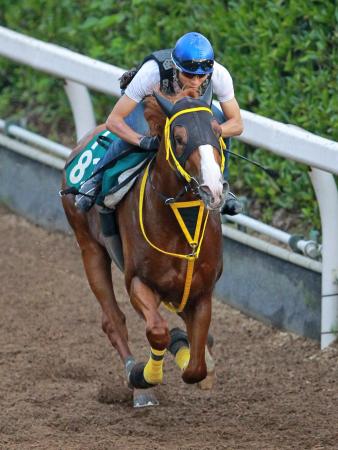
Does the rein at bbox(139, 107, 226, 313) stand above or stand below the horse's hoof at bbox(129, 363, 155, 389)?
above

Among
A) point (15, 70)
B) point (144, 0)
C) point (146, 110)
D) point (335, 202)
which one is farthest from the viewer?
point (15, 70)

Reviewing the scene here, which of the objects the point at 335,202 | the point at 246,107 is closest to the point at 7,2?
the point at 246,107

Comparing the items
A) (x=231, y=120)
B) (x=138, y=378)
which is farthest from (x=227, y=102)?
(x=138, y=378)

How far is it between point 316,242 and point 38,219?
328 cm

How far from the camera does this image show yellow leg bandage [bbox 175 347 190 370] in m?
7.18

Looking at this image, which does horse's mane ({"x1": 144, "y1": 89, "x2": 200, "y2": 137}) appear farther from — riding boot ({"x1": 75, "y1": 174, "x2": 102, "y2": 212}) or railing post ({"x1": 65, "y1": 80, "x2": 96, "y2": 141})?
railing post ({"x1": 65, "y1": 80, "x2": 96, "y2": 141})

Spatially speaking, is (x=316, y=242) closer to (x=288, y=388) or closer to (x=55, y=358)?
(x=288, y=388)

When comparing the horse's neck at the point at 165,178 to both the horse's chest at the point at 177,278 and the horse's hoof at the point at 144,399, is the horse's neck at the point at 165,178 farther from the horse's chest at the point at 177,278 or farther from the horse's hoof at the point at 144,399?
the horse's hoof at the point at 144,399

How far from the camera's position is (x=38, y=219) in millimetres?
11008

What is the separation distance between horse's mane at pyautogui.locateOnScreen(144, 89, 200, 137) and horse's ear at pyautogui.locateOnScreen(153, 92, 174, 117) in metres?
0.06

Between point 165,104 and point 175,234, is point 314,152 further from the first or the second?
point 165,104

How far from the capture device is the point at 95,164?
7789 mm

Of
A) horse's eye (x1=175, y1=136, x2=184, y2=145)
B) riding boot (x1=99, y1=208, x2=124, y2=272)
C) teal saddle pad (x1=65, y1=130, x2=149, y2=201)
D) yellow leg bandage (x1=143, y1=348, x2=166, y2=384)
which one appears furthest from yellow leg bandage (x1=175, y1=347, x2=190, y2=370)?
horse's eye (x1=175, y1=136, x2=184, y2=145)

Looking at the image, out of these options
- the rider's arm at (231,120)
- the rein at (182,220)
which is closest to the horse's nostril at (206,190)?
the rein at (182,220)
